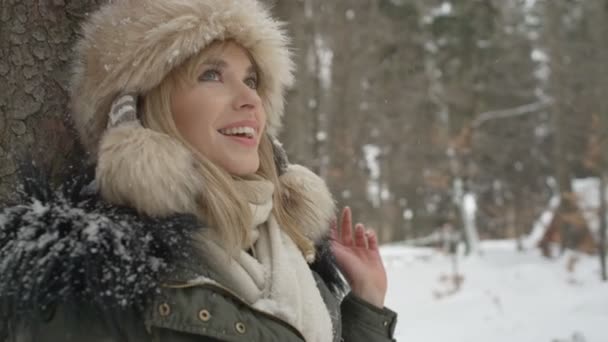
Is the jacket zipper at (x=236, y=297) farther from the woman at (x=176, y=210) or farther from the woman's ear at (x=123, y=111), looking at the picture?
the woman's ear at (x=123, y=111)

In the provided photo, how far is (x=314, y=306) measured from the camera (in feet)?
5.64

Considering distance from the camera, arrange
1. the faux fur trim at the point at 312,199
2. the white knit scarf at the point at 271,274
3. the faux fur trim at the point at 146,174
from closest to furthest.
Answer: the faux fur trim at the point at 146,174, the white knit scarf at the point at 271,274, the faux fur trim at the point at 312,199

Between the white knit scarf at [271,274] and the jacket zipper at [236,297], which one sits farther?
the white knit scarf at [271,274]

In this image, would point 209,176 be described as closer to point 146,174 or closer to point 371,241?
point 146,174

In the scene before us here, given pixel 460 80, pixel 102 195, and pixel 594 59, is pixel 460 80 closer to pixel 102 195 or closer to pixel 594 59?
pixel 594 59

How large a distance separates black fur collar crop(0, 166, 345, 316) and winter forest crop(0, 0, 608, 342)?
10.8 inches

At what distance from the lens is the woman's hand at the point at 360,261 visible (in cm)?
224

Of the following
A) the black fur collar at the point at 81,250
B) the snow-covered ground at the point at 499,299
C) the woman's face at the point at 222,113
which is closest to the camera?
the black fur collar at the point at 81,250

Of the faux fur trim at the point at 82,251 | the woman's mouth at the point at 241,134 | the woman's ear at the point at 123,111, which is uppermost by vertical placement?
the woman's ear at the point at 123,111

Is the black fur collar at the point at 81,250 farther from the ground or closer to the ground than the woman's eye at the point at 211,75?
closer to the ground

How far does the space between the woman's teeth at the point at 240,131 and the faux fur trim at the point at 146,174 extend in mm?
209

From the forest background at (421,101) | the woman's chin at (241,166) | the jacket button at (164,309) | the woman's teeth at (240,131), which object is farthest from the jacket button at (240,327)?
the forest background at (421,101)

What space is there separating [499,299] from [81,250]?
28.1 ft

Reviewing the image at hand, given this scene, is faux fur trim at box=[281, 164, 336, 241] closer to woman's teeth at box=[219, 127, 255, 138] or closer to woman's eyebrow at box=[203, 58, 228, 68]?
woman's teeth at box=[219, 127, 255, 138]
